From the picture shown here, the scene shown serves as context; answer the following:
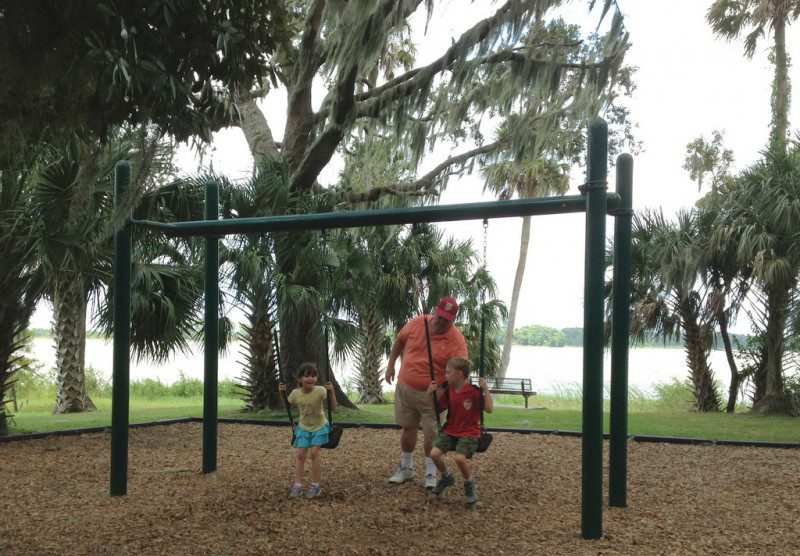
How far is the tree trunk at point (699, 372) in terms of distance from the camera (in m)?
16.3

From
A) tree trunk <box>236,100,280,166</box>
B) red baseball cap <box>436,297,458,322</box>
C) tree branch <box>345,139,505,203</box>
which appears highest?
tree trunk <box>236,100,280,166</box>

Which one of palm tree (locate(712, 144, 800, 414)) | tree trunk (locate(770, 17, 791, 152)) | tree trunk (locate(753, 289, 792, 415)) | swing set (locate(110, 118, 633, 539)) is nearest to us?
swing set (locate(110, 118, 633, 539))

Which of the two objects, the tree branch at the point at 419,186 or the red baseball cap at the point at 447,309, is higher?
the tree branch at the point at 419,186

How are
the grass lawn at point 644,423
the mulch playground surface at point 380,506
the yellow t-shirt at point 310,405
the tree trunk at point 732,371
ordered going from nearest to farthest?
the mulch playground surface at point 380,506
the yellow t-shirt at point 310,405
the grass lawn at point 644,423
the tree trunk at point 732,371

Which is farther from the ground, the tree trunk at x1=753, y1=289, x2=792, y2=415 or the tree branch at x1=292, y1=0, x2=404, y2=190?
the tree branch at x1=292, y1=0, x2=404, y2=190

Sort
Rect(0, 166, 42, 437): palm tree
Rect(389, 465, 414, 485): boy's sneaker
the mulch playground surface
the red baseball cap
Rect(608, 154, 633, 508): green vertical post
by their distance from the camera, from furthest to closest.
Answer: Rect(0, 166, 42, 437): palm tree < Rect(389, 465, 414, 485): boy's sneaker < the red baseball cap < Rect(608, 154, 633, 508): green vertical post < the mulch playground surface

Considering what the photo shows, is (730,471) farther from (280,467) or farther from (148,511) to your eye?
(148,511)

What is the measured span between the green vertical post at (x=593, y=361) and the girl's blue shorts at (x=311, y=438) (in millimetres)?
2070

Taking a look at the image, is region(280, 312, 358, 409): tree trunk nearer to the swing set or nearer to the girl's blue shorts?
the swing set

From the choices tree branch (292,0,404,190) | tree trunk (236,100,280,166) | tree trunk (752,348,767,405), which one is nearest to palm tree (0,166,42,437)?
tree branch (292,0,404,190)

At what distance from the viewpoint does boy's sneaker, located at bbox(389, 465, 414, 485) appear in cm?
667

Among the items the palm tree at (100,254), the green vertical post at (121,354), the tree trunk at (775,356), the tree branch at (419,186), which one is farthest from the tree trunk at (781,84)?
the green vertical post at (121,354)

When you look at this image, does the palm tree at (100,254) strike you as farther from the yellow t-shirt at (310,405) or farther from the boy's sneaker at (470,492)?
the boy's sneaker at (470,492)

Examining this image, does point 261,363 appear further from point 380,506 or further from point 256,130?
point 380,506
